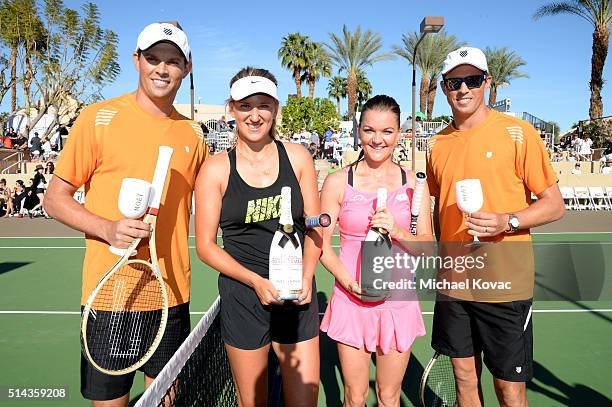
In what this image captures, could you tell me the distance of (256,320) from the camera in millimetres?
2719

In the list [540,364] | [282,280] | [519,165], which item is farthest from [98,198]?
[540,364]

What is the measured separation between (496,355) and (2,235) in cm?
1411

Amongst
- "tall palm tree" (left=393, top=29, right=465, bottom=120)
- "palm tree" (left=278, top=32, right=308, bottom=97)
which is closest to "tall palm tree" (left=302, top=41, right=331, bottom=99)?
"palm tree" (left=278, top=32, right=308, bottom=97)

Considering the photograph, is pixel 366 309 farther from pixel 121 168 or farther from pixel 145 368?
pixel 121 168

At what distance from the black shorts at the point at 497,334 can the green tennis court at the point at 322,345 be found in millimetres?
1203

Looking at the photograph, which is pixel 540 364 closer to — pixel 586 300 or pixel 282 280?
pixel 586 300

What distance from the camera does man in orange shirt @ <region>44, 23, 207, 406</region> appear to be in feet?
8.71

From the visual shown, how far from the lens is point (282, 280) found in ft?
8.13

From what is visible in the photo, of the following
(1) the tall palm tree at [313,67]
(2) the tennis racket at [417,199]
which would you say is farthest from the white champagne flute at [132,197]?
(1) the tall palm tree at [313,67]

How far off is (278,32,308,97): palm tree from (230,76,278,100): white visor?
43770 mm

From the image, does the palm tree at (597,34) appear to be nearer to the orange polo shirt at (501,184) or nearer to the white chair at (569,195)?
the white chair at (569,195)

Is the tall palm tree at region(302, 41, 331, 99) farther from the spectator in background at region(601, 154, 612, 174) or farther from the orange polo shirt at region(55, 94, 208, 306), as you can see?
the orange polo shirt at region(55, 94, 208, 306)

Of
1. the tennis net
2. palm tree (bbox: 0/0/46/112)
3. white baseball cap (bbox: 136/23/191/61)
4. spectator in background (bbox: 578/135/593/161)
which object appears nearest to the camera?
the tennis net

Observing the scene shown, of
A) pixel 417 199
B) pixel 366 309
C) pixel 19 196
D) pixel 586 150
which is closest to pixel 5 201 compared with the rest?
pixel 19 196
